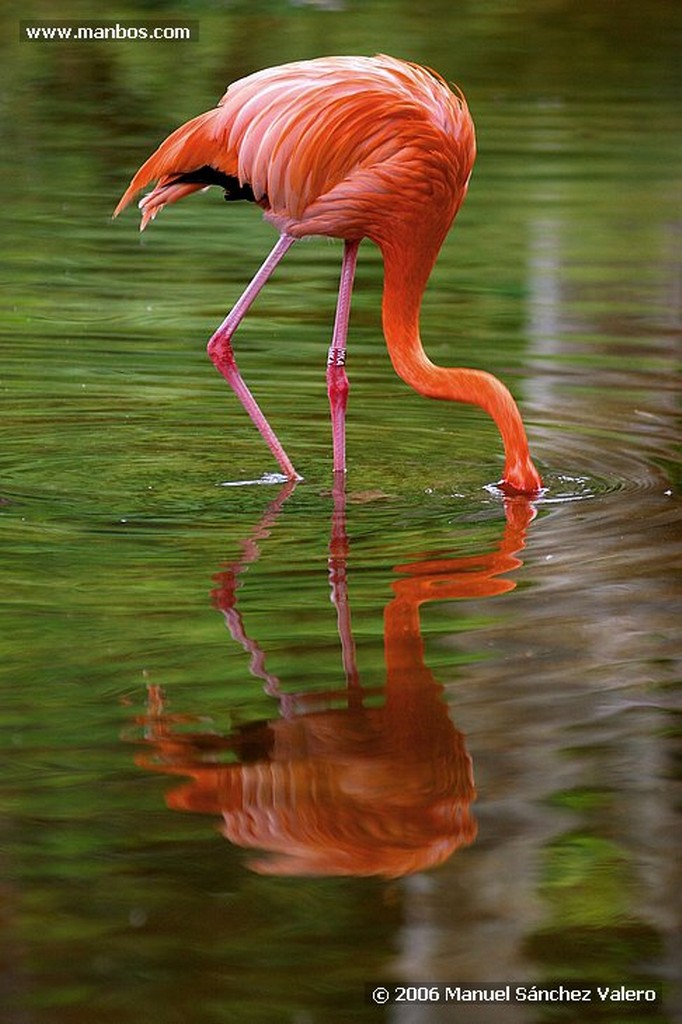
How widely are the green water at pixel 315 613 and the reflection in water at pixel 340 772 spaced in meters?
0.02

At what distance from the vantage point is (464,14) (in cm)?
2073

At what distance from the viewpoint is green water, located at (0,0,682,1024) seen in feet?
10.4

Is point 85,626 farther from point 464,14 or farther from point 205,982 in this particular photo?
point 464,14

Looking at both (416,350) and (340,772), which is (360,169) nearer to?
(416,350)

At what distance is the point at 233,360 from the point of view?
6.57 m

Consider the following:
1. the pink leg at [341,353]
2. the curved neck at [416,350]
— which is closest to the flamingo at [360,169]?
the curved neck at [416,350]

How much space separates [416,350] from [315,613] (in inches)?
66.1

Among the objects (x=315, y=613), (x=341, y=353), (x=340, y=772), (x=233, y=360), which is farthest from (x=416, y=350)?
(x=340, y=772)

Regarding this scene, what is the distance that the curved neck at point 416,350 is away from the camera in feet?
20.4

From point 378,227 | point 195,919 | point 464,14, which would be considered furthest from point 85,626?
point 464,14

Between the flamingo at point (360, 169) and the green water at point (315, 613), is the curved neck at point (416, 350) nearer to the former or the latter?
the flamingo at point (360, 169)

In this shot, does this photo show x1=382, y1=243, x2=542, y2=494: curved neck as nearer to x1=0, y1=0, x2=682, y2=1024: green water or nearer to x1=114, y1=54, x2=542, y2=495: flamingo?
x1=114, y1=54, x2=542, y2=495: flamingo

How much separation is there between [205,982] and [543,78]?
1687 centimetres

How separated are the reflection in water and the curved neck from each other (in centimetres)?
165
